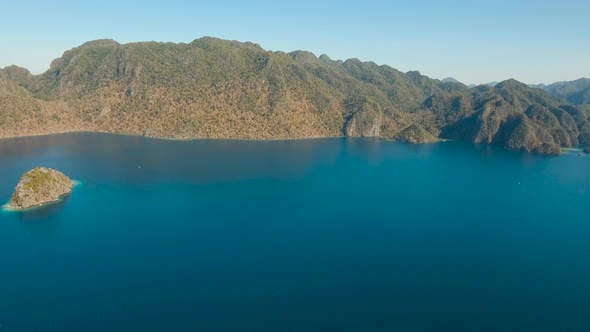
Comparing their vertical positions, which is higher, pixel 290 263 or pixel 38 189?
pixel 38 189

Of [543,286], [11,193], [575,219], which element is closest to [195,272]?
[543,286]

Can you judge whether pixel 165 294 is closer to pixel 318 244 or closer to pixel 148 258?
pixel 148 258

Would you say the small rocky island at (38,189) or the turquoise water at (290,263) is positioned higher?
the small rocky island at (38,189)

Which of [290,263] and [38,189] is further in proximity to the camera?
[38,189]

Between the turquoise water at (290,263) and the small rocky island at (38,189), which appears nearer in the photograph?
the turquoise water at (290,263)
